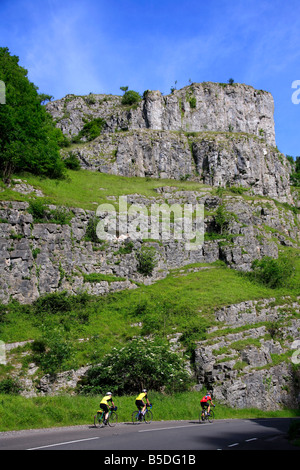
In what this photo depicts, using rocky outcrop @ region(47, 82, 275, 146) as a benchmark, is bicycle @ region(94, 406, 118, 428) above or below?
below

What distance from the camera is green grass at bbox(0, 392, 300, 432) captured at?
635 inches

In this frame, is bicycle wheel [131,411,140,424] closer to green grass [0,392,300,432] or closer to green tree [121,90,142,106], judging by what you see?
green grass [0,392,300,432]

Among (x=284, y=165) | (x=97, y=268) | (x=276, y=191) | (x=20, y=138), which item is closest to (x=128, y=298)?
(x=97, y=268)

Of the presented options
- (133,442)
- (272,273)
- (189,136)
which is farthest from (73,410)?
(189,136)

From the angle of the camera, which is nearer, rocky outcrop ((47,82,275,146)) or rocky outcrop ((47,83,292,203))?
rocky outcrop ((47,83,292,203))

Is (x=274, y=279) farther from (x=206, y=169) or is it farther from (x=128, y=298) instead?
(x=206, y=169)

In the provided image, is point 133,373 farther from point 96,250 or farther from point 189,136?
point 189,136

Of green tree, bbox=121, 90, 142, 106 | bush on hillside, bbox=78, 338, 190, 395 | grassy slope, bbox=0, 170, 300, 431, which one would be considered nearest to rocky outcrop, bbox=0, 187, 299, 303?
grassy slope, bbox=0, 170, 300, 431

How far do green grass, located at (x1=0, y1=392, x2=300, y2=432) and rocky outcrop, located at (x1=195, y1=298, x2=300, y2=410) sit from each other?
356 centimetres

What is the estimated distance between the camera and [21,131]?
43.4 m

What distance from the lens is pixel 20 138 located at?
43781 millimetres

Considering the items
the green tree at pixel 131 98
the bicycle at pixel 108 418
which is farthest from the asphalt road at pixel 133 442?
the green tree at pixel 131 98

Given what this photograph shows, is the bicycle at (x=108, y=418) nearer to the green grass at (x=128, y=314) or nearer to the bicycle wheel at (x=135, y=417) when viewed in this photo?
the bicycle wheel at (x=135, y=417)

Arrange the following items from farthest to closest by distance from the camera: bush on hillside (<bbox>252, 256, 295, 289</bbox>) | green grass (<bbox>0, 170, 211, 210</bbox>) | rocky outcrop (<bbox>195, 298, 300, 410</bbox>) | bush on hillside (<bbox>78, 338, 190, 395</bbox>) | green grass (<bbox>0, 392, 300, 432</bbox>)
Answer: bush on hillside (<bbox>252, 256, 295, 289</bbox>)
green grass (<bbox>0, 170, 211, 210</bbox>)
rocky outcrop (<bbox>195, 298, 300, 410</bbox>)
bush on hillside (<bbox>78, 338, 190, 395</bbox>)
green grass (<bbox>0, 392, 300, 432</bbox>)
